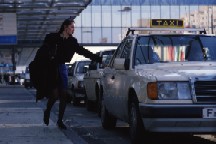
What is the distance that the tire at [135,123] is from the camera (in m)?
7.77

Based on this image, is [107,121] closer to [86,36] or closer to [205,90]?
[205,90]

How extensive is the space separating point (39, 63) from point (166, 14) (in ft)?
192

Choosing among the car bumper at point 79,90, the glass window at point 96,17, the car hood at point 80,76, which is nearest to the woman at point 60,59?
the car bumper at point 79,90

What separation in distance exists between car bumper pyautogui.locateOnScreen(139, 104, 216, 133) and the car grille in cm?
11

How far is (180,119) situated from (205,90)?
48 cm

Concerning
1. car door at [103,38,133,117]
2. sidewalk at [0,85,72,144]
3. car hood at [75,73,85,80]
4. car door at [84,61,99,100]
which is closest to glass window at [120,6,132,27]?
car hood at [75,73,85,80]

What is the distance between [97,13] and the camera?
6850cm

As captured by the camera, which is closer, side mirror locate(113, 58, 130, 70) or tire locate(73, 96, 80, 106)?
side mirror locate(113, 58, 130, 70)

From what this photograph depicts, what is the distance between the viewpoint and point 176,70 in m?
7.85

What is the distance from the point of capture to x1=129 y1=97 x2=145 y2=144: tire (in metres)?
7.77

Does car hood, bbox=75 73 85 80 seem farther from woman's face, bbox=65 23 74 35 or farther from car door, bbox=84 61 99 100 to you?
woman's face, bbox=65 23 74 35

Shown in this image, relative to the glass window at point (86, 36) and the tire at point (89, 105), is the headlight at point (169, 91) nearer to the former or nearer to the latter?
the tire at point (89, 105)

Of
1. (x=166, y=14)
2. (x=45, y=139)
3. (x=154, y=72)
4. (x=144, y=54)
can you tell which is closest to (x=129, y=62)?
(x=144, y=54)

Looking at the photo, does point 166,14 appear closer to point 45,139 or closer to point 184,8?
point 184,8
